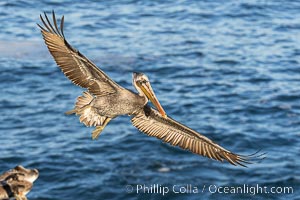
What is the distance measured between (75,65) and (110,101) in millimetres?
1091

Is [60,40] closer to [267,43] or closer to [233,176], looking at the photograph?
[233,176]

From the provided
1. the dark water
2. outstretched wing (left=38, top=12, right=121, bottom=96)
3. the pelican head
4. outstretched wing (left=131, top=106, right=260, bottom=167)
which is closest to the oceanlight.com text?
the dark water

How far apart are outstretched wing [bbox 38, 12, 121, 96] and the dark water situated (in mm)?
13123

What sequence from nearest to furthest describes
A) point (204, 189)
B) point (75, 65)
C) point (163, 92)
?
1. point (75, 65)
2. point (204, 189)
3. point (163, 92)

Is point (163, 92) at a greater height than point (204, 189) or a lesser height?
greater

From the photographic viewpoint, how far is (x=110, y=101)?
14008mm

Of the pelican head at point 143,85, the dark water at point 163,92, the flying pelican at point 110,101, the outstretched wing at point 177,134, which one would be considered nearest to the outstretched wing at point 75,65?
the flying pelican at point 110,101

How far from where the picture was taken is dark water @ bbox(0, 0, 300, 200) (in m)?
27.8

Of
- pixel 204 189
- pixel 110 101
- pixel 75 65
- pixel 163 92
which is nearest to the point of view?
pixel 75 65

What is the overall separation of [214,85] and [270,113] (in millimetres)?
3832

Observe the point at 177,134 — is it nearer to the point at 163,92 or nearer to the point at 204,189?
the point at 204,189

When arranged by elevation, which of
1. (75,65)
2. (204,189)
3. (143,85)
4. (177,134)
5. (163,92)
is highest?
(75,65)

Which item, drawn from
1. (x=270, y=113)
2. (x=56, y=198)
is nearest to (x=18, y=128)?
(x=56, y=198)

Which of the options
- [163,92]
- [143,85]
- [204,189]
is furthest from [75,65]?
[163,92]
